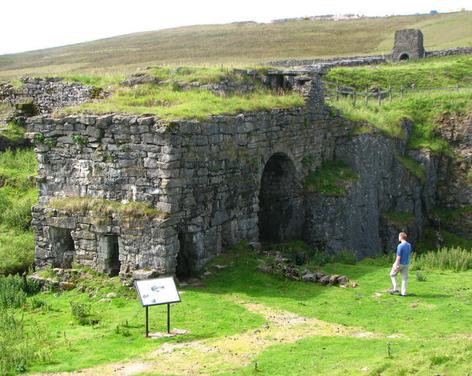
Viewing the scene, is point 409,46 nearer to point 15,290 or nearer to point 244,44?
point 244,44

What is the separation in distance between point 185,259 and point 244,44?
6204cm

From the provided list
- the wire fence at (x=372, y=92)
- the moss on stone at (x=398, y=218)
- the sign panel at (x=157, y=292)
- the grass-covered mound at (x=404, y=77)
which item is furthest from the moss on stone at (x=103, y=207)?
the grass-covered mound at (x=404, y=77)

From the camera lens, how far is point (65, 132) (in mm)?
18172

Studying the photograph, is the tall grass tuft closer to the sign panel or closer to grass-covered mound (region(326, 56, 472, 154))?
the sign panel

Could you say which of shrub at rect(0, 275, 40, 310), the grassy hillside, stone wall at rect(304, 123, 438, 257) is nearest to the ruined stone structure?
the grassy hillside

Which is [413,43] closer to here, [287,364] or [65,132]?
[65,132]

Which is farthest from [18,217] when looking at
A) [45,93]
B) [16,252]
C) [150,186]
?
[45,93]

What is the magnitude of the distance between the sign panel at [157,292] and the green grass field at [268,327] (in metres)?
0.73

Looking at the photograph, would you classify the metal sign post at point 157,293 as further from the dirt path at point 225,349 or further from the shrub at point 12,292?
the shrub at point 12,292

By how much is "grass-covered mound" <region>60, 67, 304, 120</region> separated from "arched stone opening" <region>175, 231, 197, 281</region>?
2.88 metres

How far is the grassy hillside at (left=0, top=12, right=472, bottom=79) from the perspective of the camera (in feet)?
213

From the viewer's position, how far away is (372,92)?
1387 inches

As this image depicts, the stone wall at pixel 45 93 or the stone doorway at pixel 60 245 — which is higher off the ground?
the stone wall at pixel 45 93

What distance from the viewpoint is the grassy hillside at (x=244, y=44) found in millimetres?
64938
